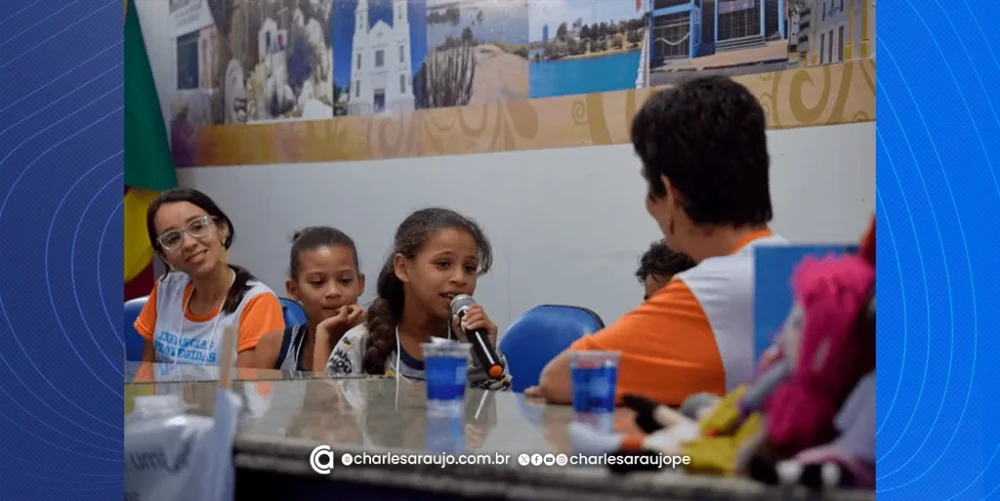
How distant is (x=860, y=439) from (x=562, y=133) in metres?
0.84

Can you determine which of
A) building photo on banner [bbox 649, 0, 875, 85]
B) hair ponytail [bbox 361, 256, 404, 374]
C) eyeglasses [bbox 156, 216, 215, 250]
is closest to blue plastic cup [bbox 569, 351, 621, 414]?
building photo on banner [bbox 649, 0, 875, 85]

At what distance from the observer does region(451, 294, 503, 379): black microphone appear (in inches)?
71.5

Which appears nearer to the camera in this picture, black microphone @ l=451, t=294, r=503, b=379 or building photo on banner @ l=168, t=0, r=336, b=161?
black microphone @ l=451, t=294, r=503, b=379

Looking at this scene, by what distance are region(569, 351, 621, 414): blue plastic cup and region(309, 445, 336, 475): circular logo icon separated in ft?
1.19

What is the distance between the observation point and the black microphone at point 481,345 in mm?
1816

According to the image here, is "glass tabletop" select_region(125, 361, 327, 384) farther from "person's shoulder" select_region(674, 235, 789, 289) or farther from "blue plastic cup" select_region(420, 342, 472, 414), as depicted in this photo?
"person's shoulder" select_region(674, 235, 789, 289)

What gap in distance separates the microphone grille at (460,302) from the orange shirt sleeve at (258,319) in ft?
1.42

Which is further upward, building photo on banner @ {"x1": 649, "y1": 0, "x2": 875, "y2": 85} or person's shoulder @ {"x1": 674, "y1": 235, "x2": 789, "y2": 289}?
building photo on banner @ {"x1": 649, "y1": 0, "x2": 875, "y2": 85}

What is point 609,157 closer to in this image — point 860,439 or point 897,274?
point 897,274

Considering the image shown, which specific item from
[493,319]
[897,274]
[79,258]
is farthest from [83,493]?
[897,274]

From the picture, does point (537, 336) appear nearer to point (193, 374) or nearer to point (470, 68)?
point (470, 68)

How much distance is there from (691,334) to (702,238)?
5.4 inches

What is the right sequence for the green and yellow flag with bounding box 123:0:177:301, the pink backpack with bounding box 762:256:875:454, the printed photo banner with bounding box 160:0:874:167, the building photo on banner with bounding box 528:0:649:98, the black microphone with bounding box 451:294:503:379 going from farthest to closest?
1. the green and yellow flag with bounding box 123:0:177:301
2. the black microphone with bounding box 451:294:503:379
3. the building photo on banner with bounding box 528:0:649:98
4. the printed photo banner with bounding box 160:0:874:167
5. the pink backpack with bounding box 762:256:875:454

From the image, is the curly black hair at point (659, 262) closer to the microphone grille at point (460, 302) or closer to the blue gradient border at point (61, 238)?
the microphone grille at point (460, 302)
